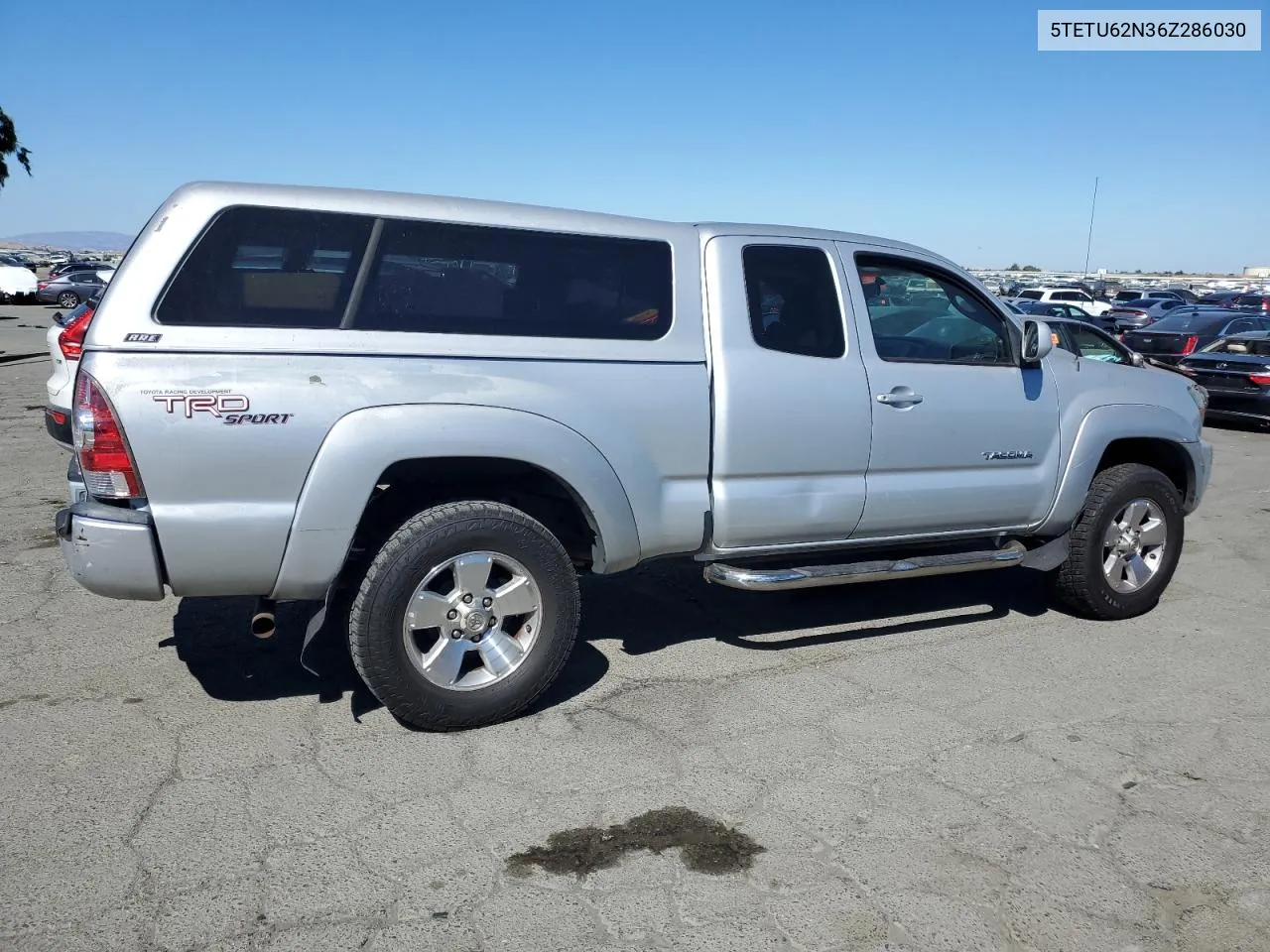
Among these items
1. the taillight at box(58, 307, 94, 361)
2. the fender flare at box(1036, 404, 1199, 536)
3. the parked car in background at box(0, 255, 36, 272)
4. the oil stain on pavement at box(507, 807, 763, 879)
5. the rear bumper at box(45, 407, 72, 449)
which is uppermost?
the parked car in background at box(0, 255, 36, 272)

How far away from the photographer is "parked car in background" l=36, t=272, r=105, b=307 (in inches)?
1421

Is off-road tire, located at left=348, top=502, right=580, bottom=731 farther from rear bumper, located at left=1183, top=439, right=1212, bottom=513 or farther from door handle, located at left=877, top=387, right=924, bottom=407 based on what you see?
rear bumper, located at left=1183, top=439, right=1212, bottom=513

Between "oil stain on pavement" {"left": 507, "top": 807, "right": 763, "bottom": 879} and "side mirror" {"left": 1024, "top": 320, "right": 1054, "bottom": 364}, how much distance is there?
2944 millimetres

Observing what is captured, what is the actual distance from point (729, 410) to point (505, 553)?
1139mm

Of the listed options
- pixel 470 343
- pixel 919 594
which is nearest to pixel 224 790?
pixel 470 343

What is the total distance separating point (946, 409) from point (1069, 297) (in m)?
35.9

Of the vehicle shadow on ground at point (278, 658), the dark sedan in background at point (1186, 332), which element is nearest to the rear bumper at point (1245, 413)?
the dark sedan in background at point (1186, 332)

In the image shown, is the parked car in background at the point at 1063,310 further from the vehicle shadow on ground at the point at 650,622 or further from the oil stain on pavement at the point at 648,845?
the oil stain on pavement at the point at 648,845

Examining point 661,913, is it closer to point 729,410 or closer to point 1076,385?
point 729,410

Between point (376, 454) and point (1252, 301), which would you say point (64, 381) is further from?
point (1252, 301)

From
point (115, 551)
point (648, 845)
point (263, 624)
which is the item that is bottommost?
point (648, 845)

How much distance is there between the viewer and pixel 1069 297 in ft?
124

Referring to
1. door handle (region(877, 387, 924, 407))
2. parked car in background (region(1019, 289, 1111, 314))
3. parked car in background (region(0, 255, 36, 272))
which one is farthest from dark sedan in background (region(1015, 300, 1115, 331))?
parked car in background (region(0, 255, 36, 272))

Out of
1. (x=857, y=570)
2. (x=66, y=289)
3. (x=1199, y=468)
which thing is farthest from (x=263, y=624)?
(x=66, y=289)
